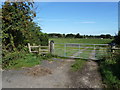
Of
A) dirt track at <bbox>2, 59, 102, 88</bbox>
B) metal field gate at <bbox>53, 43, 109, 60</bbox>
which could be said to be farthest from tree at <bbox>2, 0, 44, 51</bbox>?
metal field gate at <bbox>53, 43, 109, 60</bbox>

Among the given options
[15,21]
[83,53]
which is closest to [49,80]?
[15,21]

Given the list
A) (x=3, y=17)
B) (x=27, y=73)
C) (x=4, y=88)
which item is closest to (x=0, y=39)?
(x=3, y=17)

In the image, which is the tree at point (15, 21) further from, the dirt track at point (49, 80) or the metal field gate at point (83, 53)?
the metal field gate at point (83, 53)

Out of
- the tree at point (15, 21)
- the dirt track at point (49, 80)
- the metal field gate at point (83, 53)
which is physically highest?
the tree at point (15, 21)

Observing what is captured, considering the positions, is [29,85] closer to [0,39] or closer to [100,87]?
[100,87]

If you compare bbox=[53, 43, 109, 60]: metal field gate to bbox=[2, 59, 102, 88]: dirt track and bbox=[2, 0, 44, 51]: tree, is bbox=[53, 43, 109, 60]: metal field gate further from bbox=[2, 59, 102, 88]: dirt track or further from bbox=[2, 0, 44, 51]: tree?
bbox=[2, 59, 102, 88]: dirt track

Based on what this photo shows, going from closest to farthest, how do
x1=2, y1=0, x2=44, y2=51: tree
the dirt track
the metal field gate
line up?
the dirt track → x1=2, y1=0, x2=44, y2=51: tree → the metal field gate

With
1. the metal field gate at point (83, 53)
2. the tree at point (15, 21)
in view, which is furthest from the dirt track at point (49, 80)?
the metal field gate at point (83, 53)

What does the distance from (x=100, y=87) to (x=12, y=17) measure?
4.86m

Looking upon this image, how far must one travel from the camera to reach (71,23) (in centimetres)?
1196

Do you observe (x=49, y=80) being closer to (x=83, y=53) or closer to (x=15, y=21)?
(x=15, y=21)

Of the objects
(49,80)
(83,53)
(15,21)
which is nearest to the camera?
(49,80)

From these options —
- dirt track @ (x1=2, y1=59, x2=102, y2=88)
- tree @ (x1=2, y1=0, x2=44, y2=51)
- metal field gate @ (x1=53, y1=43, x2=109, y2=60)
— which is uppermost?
tree @ (x1=2, y1=0, x2=44, y2=51)

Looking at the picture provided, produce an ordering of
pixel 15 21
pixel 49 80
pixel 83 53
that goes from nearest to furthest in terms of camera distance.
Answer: pixel 49 80
pixel 15 21
pixel 83 53
